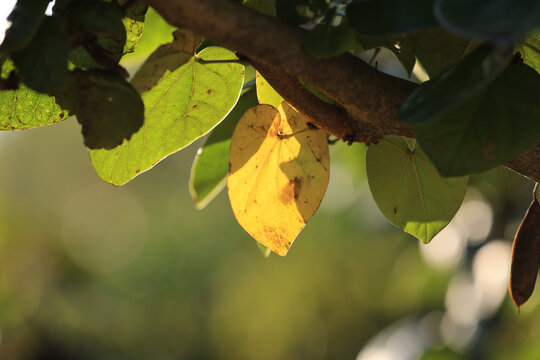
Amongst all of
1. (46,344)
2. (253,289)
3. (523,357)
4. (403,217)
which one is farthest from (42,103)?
(253,289)

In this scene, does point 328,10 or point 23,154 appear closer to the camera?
point 328,10

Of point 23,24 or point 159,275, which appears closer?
point 23,24

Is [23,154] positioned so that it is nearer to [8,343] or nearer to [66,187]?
[66,187]

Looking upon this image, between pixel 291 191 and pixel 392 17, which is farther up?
pixel 392 17

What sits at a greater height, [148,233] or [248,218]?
[248,218]

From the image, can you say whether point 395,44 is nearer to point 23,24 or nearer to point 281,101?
point 281,101

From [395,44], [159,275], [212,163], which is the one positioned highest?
[395,44]

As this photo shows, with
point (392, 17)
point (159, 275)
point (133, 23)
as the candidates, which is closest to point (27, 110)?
point (133, 23)

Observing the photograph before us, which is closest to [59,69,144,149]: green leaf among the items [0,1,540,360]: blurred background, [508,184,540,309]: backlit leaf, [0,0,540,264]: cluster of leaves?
[0,0,540,264]: cluster of leaves
